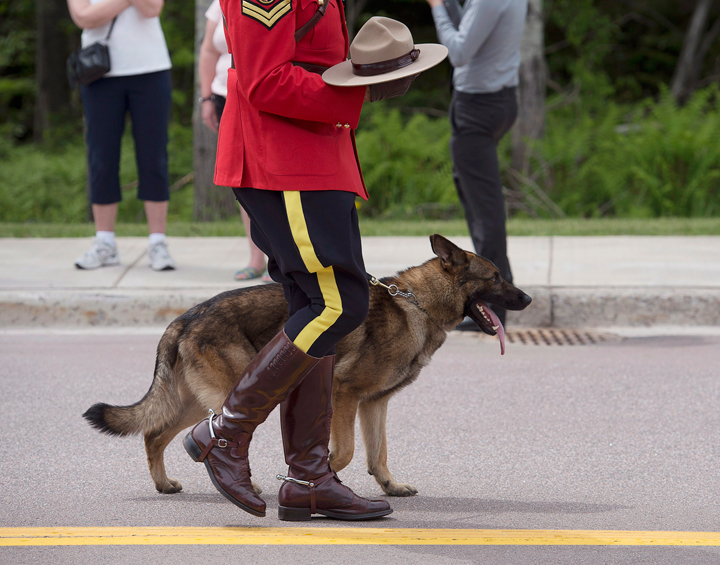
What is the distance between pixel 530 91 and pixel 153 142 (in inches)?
269

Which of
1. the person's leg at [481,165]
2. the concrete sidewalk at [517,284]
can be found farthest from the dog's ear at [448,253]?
the concrete sidewalk at [517,284]

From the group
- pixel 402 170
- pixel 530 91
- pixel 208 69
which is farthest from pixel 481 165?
pixel 530 91

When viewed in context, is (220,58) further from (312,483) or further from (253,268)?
(312,483)

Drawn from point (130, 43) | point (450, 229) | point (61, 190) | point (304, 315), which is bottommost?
point (61, 190)

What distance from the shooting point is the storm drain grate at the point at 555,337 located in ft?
18.8

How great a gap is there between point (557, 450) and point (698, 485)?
632mm

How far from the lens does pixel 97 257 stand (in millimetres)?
6785

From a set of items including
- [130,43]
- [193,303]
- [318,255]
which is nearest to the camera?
[318,255]

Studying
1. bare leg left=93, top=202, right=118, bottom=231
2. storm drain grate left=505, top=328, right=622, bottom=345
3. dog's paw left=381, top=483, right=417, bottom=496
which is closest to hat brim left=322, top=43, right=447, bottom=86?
dog's paw left=381, top=483, right=417, bottom=496

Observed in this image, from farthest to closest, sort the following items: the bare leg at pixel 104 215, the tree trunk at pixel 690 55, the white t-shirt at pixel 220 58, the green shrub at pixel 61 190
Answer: the tree trunk at pixel 690 55 → the green shrub at pixel 61 190 → the bare leg at pixel 104 215 → the white t-shirt at pixel 220 58

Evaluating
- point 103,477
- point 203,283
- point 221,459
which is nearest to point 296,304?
point 221,459

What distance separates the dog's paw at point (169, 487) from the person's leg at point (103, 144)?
11.7 ft

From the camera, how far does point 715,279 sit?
6309 mm

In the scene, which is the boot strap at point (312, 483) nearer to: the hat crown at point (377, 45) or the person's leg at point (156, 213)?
the hat crown at point (377, 45)
